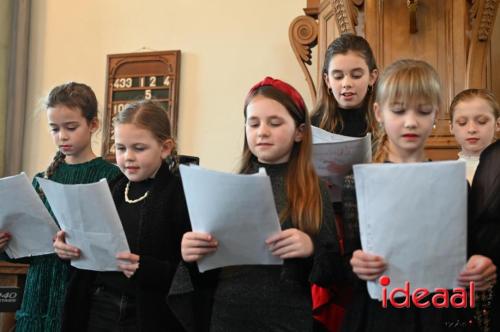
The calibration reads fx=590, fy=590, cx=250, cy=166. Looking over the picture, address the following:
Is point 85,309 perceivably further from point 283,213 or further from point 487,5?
point 487,5

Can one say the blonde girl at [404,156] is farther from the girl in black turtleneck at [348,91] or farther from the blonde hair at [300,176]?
the girl in black turtleneck at [348,91]

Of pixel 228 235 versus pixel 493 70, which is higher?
pixel 493 70

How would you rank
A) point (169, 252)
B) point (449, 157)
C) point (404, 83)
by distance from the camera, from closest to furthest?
point (404, 83), point (169, 252), point (449, 157)

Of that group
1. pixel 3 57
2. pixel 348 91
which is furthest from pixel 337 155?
pixel 3 57

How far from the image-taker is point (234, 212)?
1.32m

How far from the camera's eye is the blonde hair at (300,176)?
148 cm

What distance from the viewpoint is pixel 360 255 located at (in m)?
1.27

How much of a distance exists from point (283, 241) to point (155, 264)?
1.45 ft

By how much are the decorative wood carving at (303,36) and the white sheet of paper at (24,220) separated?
7.20 ft

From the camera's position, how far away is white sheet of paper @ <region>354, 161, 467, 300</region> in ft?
3.94

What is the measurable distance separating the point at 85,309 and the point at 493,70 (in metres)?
2.72

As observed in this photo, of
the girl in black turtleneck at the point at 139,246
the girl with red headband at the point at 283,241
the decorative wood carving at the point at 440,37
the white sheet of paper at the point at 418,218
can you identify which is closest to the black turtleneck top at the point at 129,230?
the girl in black turtleneck at the point at 139,246

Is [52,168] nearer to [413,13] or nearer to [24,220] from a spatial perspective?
[24,220]

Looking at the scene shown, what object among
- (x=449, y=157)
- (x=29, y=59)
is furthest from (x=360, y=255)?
(x=29, y=59)
